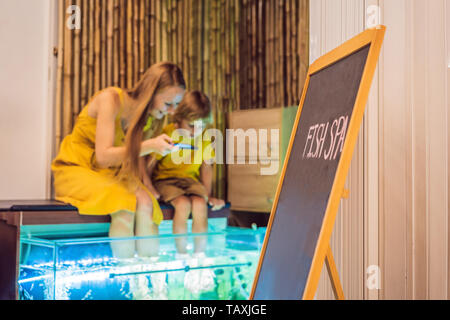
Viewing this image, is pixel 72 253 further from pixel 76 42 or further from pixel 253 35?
pixel 253 35

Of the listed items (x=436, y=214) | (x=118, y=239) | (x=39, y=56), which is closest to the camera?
(x=436, y=214)

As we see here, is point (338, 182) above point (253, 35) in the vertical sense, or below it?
below

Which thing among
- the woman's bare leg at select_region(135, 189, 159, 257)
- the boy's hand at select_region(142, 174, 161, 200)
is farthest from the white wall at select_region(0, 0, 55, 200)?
the woman's bare leg at select_region(135, 189, 159, 257)

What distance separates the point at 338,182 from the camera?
1.10 m

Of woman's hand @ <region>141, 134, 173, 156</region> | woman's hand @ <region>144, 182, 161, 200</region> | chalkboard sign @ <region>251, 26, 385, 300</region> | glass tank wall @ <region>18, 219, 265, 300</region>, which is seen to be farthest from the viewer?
woman's hand @ <region>144, 182, 161, 200</region>

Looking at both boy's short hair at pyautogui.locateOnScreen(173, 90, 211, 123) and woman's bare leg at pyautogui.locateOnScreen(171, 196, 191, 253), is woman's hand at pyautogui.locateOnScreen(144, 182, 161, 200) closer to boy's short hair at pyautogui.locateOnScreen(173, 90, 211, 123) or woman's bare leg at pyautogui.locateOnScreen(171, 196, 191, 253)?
woman's bare leg at pyautogui.locateOnScreen(171, 196, 191, 253)

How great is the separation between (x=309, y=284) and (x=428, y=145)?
0.75 metres

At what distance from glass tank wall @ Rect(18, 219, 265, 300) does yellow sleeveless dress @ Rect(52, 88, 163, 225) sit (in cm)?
20

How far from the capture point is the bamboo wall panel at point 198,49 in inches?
133

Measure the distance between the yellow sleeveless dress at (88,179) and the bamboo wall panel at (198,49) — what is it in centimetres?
39

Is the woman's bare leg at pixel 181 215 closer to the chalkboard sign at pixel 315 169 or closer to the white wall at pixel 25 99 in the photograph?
the white wall at pixel 25 99

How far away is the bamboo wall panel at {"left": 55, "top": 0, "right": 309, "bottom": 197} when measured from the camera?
3371 millimetres
